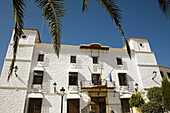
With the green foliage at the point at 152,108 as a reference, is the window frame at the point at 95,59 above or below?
above

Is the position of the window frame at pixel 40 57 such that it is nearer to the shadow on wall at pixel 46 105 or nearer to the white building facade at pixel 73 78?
the white building facade at pixel 73 78

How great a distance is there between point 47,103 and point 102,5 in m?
10.2

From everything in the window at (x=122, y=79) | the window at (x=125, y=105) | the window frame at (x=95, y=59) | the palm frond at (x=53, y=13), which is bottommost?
the window at (x=125, y=105)

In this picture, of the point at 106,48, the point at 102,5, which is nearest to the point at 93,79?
the point at 106,48

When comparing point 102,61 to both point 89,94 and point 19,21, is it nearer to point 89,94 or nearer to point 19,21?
point 89,94

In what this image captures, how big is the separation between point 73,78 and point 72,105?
7.98 feet

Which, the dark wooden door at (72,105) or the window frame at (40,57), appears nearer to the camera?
the dark wooden door at (72,105)

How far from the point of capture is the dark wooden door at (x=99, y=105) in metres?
12.4

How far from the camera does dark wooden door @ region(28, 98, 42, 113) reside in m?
11.3

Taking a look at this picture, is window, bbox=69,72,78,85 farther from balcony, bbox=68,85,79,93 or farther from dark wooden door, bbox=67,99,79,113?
dark wooden door, bbox=67,99,79,113

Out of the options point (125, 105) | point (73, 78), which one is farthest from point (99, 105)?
point (73, 78)

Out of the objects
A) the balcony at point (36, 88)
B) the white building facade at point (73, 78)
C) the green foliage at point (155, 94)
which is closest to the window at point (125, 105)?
the white building facade at point (73, 78)

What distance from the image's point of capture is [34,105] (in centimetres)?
1148

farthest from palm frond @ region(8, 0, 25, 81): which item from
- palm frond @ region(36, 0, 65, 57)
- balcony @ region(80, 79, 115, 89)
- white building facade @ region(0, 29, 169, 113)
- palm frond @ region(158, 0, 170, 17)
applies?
balcony @ region(80, 79, 115, 89)
